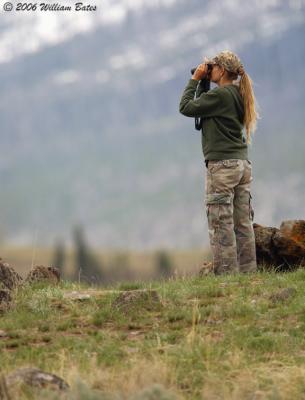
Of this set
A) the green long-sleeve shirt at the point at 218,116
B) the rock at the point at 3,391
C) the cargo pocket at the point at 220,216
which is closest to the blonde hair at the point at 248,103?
the green long-sleeve shirt at the point at 218,116

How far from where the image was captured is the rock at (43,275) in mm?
12555

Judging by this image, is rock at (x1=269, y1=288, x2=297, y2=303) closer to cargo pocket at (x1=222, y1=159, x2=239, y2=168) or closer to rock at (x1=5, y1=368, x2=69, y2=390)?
cargo pocket at (x1=222, y1=159, x2=239, y2=168)

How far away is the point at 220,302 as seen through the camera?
1018 cm

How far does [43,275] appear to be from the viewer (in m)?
12.8

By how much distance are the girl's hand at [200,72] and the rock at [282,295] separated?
4014 millimetres

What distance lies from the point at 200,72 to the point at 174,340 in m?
5.32

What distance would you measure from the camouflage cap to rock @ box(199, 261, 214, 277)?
2986 mm

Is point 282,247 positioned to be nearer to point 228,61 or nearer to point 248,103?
point 248,103

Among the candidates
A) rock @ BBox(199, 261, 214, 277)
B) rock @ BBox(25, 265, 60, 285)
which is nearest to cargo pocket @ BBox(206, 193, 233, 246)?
rock @ BBox(199, 261, 214, 277)

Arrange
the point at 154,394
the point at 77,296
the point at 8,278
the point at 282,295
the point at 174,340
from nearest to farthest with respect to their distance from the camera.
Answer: the point at 154,394 < the point at 174,340 < the point at 282,295 < the point at 77,296 < the point at 8,278

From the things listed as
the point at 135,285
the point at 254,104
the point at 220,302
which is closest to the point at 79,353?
the point at 220,302

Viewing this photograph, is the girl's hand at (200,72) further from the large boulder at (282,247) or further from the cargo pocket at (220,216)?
the large boulder at (282,247)

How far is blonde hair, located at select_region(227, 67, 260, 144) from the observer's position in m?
12.9

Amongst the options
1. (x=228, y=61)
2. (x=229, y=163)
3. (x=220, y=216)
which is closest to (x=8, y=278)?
(x=220, y=216)
